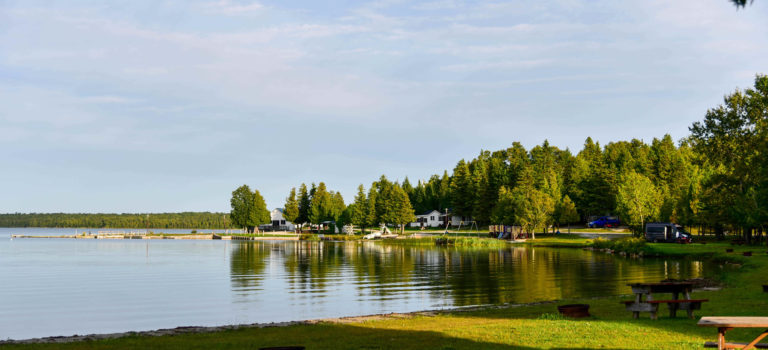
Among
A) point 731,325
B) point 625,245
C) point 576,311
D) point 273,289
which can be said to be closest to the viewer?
point 731,325

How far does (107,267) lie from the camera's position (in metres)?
58.2

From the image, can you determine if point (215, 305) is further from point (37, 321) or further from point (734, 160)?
point (734, 160)

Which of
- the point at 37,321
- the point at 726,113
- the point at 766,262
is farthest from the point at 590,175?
the point at 37,321

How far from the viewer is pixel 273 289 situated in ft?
119

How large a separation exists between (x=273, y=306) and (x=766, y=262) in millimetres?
33510

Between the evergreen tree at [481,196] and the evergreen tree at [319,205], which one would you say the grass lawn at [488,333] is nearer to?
the evergreen tree at [481,196]

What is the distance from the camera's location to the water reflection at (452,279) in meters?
30.5

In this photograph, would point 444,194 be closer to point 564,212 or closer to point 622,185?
point 564,212

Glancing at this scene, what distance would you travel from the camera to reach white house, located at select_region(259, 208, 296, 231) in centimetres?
17612

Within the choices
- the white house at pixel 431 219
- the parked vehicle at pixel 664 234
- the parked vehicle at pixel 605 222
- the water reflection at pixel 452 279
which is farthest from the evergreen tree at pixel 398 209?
the water reflection at pixel 452 279

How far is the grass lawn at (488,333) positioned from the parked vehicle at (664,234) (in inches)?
2093

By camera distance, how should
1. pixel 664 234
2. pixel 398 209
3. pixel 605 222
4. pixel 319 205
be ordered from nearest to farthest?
1. pixel 664 234
2. pixel 605 222
3. pixel 398 209
4. pixel 319 205

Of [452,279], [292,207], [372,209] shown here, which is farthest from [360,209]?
[452,279]

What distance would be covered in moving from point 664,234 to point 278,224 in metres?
129
